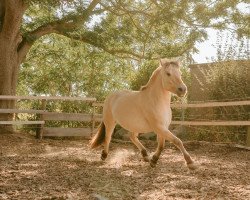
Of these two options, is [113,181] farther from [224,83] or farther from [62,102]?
[62,102]

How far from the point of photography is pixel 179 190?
4.70 m

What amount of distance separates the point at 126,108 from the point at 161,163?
1282 millimetres

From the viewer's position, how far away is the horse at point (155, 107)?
5930 mm

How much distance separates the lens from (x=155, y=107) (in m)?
6.28

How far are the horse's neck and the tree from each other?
4.47m

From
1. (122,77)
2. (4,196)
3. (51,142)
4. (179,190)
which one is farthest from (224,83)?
(122,77)

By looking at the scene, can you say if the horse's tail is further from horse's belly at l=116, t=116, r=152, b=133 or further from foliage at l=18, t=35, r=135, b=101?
foliage at l=18, t=35, r=135, b=101

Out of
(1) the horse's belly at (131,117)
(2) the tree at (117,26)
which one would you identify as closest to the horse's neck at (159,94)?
(1) the horse's belly at (131,117)

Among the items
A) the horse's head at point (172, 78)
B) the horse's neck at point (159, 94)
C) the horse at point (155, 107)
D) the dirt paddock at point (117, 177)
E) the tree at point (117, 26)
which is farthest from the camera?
the tree at point (117, 26)

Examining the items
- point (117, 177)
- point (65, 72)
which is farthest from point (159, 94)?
point (65, 72)

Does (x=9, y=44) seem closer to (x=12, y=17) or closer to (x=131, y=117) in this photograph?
(x=12, y=17)

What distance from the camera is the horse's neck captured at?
20.7 ft

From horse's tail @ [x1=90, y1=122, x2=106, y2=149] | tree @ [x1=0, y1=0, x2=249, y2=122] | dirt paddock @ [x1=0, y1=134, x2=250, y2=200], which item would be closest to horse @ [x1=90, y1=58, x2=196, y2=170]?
horse's tail @ [x1=90, y1=122, x2=106, y2=149]

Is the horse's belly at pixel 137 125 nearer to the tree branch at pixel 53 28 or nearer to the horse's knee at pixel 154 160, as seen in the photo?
the horse's knee at pixel 154 160
